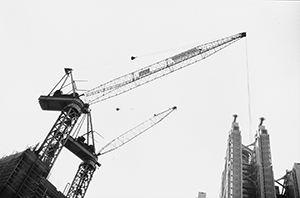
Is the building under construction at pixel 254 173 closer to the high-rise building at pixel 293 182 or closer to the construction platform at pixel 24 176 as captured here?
the high-rise building at pixel 293 182

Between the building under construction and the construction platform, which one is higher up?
the building under construction

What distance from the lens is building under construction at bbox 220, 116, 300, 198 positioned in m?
52.3

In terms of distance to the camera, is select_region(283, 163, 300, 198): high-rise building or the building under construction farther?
select_region(283, 163, 300, 198): high-rise building

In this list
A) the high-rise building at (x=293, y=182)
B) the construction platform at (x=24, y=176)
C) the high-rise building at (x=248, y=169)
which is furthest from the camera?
the high-rise building at (x=293, y=182)

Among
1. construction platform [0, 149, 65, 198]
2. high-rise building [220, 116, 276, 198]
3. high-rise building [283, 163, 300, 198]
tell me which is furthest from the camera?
high-rise building [283, 163, 300, 198]

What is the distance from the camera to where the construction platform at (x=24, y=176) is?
52875mm

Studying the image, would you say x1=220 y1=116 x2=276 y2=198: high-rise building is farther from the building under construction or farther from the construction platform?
the construction platform

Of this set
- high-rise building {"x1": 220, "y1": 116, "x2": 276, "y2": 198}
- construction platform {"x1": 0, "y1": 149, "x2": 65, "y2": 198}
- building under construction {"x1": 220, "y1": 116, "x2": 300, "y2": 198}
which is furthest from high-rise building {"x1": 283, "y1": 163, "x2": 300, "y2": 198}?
construction platform {"x1": 0, "y1": 149, "x2": 65, "y2": 198}

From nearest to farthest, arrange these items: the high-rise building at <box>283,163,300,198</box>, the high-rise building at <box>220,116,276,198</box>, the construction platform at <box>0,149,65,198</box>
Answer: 1. the high-rise building at <box>220,116,276,198</box>
2. the construction platform at <box>0,149,65,198</box>
3. the high-rise building at <box>283,163,300,198</box>

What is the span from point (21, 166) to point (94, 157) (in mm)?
23290

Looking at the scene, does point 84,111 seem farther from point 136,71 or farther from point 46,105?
point 136,71

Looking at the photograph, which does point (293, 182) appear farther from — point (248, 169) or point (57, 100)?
point (57, 100)

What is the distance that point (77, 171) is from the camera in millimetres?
80688

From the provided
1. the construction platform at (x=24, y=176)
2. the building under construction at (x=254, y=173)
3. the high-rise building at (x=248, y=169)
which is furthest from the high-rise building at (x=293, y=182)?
the construction platform at (x=24, y=176)
